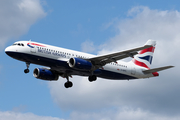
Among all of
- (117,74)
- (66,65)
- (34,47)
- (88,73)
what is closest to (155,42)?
(117,74)

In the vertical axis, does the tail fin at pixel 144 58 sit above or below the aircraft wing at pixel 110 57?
above

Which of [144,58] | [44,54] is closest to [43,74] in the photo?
[44,54]

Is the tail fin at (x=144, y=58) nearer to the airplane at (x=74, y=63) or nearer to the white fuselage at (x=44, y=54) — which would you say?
the airplane at (x=74, y=63)

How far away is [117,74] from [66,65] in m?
8.82

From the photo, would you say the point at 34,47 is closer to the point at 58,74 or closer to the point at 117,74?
the point at 58,74

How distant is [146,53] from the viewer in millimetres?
55906

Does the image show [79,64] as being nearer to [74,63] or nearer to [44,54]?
[74,63]

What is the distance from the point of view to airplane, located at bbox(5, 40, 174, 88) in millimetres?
42562

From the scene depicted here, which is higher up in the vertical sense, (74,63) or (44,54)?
(44,54)

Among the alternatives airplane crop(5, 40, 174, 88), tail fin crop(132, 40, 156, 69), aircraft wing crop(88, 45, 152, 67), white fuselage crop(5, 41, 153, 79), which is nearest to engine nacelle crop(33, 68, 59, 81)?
airplane crop(5, 40, 174, 88)

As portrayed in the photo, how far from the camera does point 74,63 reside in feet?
142

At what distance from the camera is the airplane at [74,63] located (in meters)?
42.6

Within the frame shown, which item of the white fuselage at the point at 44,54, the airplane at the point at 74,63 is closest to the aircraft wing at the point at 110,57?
the airplane at the point at 74,63

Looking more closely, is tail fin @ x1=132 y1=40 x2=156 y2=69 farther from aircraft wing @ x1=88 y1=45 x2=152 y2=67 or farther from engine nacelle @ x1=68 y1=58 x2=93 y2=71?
engine nacelle @ x1=68 y1=58 x2=93 y2=71
